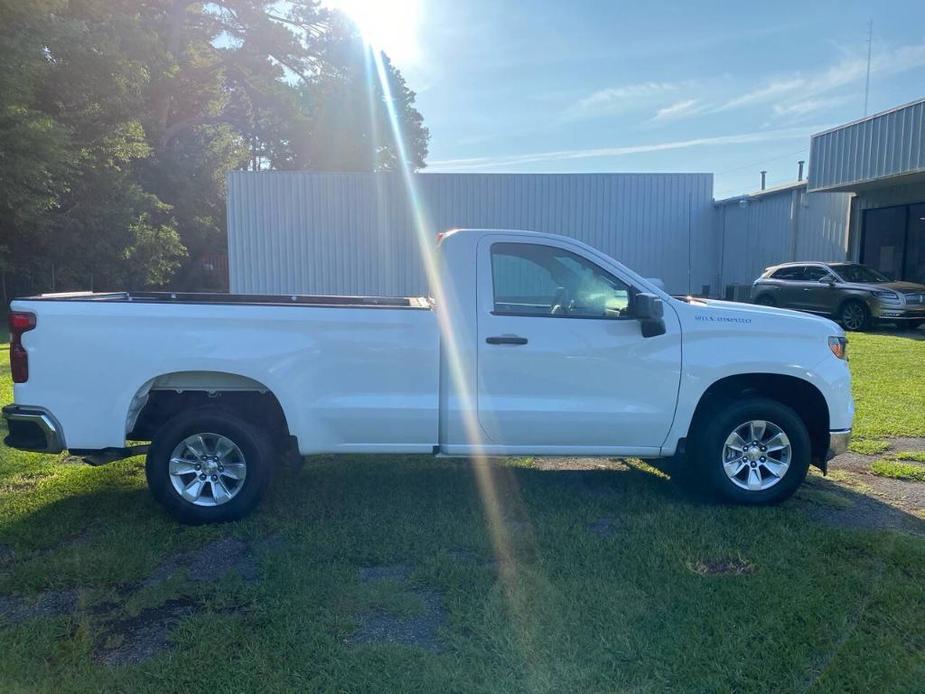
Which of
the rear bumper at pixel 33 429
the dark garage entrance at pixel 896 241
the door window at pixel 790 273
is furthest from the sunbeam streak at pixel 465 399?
the dark garage entrance at pixel 896 241

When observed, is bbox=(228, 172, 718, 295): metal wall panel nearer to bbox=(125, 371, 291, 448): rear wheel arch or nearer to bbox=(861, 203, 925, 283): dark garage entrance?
bbox=(861, 203, 925, 283): dark garage entrance

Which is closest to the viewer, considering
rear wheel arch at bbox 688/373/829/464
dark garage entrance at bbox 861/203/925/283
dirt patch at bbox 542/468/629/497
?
rear wheel arch at bbox 688/373/829/464

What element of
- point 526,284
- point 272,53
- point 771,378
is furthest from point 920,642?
point 272,53

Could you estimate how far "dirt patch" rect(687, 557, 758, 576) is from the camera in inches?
149

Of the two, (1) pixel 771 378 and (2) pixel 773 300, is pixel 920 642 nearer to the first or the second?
(1) pixel 771 378

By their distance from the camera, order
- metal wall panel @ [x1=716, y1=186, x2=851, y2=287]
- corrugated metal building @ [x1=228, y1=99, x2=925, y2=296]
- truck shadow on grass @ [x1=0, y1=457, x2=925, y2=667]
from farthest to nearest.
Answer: corrugated metal building @ [x1=228, y1=99, x2=925, y2=296] → metal wall panel @ [x1=716, y1=186, x2=851, y2=287] → truck shadow on grass @ [x1=0, y1=457, x2=925, y2=667]

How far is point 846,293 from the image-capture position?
16.2 meters

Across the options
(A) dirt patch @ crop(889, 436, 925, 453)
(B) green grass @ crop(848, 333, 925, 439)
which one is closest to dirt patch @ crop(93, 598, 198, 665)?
(A) dirt patch @ crop(889, 436, 925, 453)

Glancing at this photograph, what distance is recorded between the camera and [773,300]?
58.7ft

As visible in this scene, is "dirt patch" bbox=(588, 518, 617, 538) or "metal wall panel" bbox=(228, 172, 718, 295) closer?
"dirt patch" bbox=(588, 518, 617, 538)

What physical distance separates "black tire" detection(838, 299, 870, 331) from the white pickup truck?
42.8ft

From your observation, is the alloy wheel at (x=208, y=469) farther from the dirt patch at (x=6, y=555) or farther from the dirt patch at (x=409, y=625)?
the dirt patch at (x=409, y=625)

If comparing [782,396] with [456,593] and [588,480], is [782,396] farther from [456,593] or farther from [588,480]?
[456,593]

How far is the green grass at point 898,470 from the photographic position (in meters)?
5.51
